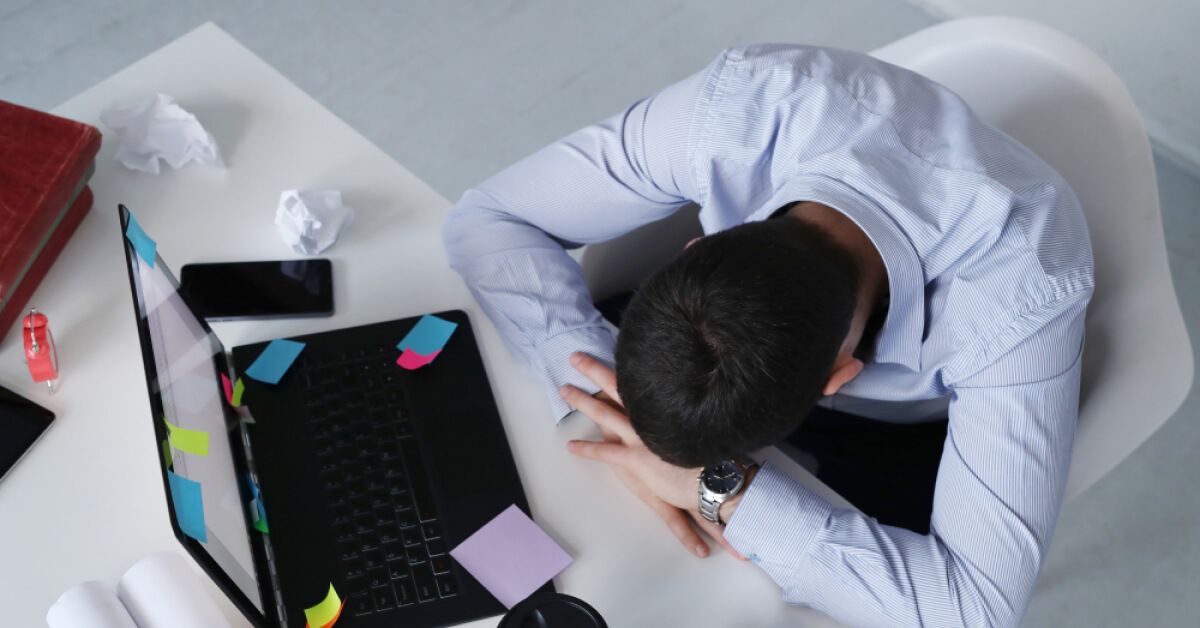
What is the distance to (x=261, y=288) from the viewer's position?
1292mm

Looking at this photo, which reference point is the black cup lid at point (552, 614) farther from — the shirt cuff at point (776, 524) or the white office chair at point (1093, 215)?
the white office chair at point (1093, 215)

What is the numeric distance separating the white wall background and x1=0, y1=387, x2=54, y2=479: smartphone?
2587mm

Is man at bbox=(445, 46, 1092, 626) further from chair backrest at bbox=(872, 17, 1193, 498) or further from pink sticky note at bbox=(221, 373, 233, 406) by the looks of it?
pink sticky note at bbox=(221, 373, 233, 406)

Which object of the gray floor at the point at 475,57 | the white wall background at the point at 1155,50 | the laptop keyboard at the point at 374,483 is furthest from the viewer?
the white wall background at the point at 1155,50

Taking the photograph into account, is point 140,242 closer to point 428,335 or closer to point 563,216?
point 428,335

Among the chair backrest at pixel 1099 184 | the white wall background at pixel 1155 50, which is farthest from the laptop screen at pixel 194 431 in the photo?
the white wall background at pixel 1155 50

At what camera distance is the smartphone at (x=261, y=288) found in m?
1.27

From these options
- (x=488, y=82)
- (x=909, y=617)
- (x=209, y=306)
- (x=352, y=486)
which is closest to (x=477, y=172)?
(x=488, y=82)

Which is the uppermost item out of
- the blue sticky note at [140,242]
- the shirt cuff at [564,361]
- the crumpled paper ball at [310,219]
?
the blue sticky note at [140,242]

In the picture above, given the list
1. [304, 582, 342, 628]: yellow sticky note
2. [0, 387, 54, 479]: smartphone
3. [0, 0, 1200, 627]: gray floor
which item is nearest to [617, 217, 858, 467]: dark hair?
[304, 582, 342, 628]: yellow sticky note

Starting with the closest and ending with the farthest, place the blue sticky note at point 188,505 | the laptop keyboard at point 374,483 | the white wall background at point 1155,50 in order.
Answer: the blue sticky note at point 188,505
the laptop keyboard at point 374,483
the white wall background at point 1155,50

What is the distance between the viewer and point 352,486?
1.16 m

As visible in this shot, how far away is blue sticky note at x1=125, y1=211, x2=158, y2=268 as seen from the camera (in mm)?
995

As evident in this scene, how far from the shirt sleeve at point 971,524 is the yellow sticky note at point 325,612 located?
0.42 m
